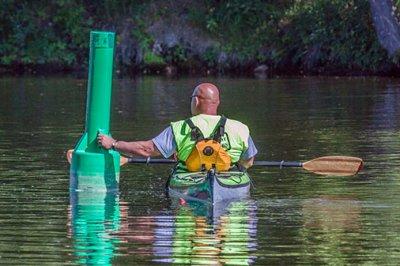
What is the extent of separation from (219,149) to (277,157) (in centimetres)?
513

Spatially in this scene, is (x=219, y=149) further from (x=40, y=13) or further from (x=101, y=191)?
(x=40, y=13)

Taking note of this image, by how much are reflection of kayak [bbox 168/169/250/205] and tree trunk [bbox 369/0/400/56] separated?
25.6 m

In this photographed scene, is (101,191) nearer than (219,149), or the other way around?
(219,149)

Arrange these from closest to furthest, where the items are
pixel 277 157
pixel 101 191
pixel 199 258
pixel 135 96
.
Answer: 1. pixel 199 258
2. pixel 101 191
3. pixel 277 157
4. pixel 135 96

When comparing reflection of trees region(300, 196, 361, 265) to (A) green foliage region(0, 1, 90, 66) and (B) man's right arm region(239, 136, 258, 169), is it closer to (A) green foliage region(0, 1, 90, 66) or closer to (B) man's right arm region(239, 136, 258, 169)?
(B) man's right arm region(239, 136, 258, 169)

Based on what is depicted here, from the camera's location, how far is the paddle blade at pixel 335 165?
58.4ft

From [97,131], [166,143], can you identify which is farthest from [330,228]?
[97,131]

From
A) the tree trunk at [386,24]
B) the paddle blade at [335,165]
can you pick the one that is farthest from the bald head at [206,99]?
the tree trunk at [386,24]

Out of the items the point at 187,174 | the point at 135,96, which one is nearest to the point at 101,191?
the point at 187,174

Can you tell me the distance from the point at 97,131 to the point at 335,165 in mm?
2724

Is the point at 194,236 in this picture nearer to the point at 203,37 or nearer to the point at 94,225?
the point at 94,225

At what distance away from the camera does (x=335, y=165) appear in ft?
58.9

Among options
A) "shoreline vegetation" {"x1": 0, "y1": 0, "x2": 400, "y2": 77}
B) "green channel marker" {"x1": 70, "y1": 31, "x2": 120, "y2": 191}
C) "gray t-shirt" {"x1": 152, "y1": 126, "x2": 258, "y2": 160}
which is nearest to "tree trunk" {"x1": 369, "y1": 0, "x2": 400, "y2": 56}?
"shoreline vegetation" {"x1": 0, "y1": 0, "x2": 400, "y2": 77}

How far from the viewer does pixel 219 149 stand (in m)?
16.2
